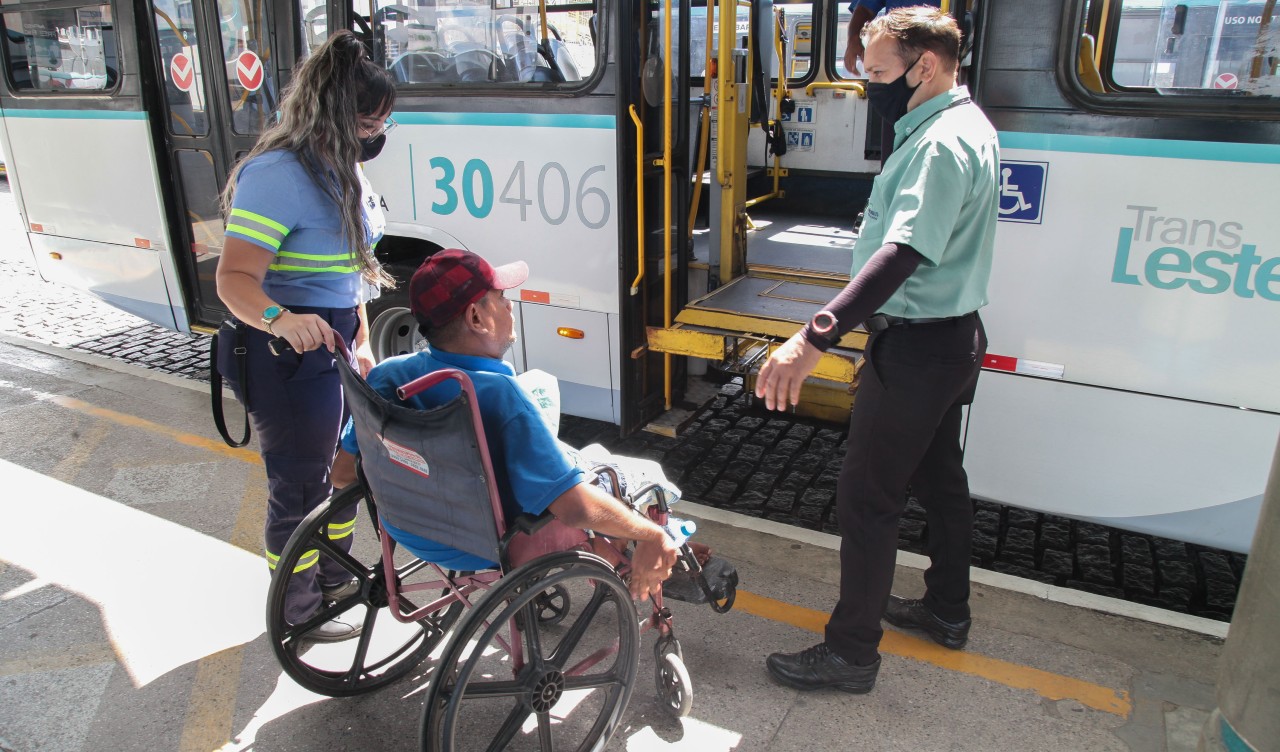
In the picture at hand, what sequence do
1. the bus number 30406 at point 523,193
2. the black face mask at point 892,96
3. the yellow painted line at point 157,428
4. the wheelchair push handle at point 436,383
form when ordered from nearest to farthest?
the wheelchair push handle at point 436,383, the black face mask at point 892,96, the bus number 30406 at point 523,193, the yellow painted line at point 157,428

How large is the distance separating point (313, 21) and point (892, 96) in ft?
10.3

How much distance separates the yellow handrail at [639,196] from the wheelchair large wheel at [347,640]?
5.39ft

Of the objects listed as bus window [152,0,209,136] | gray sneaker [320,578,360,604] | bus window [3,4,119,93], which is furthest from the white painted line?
bus window [3,4,119,93]

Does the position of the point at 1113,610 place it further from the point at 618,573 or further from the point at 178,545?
the point at 178,545

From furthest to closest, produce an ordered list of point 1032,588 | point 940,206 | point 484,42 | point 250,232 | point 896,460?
point 484,42
point 1032,588
point 896,460
point 250,232
point 940,206

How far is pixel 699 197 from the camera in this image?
450 centimetres

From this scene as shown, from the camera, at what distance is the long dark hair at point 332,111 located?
2.51m

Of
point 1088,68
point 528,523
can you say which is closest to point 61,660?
point 528,523

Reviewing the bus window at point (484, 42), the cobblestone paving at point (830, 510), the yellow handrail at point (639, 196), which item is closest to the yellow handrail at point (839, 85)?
the cobblestone paving at point (830, 510)

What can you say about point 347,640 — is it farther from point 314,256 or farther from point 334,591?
point 314,256

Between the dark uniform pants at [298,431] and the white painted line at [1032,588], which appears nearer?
the dark uniform pants at [298,431]

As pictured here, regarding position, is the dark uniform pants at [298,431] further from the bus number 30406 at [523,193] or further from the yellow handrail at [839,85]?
the yellow handrail at [839,85]

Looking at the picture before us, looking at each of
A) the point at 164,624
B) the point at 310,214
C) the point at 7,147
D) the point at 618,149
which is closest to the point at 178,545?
the point at 164,624

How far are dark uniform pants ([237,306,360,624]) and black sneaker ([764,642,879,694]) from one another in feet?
4.79
